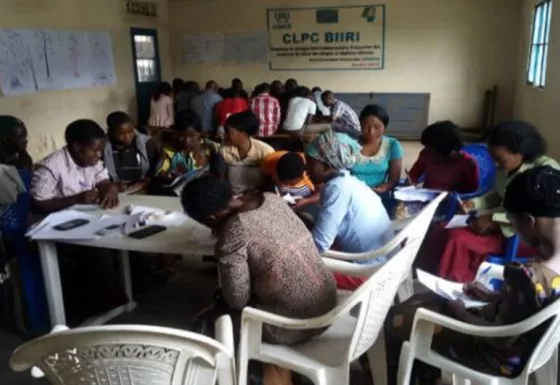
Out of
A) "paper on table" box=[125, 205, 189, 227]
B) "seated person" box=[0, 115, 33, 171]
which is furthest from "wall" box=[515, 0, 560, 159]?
"seated person" box=[0, 115, 33, 171]

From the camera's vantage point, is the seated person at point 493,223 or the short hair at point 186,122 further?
the short hair at point 186,122

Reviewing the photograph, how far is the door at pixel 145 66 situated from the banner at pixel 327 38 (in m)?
2.08

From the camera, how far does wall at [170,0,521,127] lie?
838 centimetres

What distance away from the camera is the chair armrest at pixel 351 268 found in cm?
211

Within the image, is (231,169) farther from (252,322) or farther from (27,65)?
(27,65)

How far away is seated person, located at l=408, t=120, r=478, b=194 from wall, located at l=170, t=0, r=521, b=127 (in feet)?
18.9

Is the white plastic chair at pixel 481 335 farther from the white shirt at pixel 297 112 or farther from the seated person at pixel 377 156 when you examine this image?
the white shirt at pixel 297 112

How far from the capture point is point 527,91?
6.99 metres

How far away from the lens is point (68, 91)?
280 inches

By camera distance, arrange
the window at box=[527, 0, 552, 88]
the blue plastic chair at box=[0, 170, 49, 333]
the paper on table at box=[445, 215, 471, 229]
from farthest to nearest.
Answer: the window at box=[527, 0, 552, 88] < the paper on table at box=[445, 215, 471, 229] < the blue plastic chair at box=[0, 170, 49, 333]

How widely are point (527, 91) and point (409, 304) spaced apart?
606 cm

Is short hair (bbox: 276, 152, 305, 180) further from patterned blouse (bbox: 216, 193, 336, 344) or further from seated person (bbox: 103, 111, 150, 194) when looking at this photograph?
patterned blouse (bbox: 216, 193, 336, 344)

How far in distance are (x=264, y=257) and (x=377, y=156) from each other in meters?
1.99

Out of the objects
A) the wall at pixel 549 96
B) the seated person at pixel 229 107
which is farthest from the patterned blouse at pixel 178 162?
the seated person at pixel 229 107
